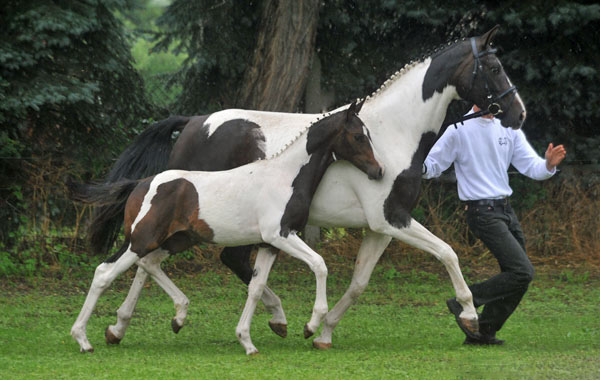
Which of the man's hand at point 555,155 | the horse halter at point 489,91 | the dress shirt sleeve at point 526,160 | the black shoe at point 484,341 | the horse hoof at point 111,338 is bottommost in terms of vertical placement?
the horse hoof at point 111,338

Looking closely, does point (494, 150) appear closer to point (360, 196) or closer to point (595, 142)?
point (360, 196)

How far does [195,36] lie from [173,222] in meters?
6.23

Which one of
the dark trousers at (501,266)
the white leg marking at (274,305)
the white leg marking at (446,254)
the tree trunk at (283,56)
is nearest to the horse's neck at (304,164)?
the white leg marking at (446,254)

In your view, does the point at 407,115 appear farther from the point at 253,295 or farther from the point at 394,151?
the point at 253,295

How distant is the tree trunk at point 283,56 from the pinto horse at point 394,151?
168 inches

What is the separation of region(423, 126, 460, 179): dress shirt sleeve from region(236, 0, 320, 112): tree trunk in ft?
16.0

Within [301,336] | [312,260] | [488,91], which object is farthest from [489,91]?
[301,336]

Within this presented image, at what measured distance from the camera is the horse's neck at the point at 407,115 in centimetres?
732

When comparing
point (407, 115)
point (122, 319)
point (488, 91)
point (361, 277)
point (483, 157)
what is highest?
point (488, 91)

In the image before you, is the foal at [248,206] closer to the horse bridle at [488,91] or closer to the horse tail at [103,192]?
the horse tail at [103,192]

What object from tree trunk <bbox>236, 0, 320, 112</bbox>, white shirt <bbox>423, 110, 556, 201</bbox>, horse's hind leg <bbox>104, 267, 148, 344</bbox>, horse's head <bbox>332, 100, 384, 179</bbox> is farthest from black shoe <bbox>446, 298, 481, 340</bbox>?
tree trunk <bbox>236, 0, 320, 112</bbox>

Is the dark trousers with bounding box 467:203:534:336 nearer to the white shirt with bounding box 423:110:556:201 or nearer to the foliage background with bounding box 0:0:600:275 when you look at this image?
the white shirt with bounding box 423:110:556:201

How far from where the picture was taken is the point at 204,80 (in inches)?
521

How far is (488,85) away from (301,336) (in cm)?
266
